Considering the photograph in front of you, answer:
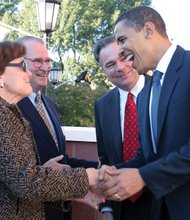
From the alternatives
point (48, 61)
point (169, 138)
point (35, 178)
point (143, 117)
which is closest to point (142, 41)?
point (143, 117)

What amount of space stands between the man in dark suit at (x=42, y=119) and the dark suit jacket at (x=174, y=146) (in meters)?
1.11

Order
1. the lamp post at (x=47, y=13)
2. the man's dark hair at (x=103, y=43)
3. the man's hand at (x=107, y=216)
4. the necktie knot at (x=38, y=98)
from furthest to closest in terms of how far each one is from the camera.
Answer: the lamp post at (x=47, y=13) → the man's dark hair at (x=103, y=43) → the necktie knot at (x=38, y=98) → the man's hand at (x=107, y=216)

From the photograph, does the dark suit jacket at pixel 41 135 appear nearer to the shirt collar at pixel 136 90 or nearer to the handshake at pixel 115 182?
the handshake at pixel 115 182

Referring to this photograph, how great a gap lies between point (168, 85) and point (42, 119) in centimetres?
132

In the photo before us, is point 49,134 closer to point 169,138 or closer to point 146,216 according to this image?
point 146,216

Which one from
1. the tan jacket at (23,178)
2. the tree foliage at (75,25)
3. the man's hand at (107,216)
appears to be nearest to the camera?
the tan jacket at (23,178)

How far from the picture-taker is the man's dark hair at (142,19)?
2486mm


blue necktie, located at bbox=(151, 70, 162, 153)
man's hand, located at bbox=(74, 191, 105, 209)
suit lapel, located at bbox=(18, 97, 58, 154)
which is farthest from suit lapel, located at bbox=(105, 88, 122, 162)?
blue necktie, located at bbox=(151, 70, 162, 153)

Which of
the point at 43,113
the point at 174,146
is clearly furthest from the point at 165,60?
the point at 43,113

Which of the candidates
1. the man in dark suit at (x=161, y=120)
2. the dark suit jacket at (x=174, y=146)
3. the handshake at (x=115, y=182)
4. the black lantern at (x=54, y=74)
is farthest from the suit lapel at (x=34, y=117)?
the black lantern at (x=54, y=74)

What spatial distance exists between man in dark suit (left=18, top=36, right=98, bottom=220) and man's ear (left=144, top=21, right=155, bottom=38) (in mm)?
1185

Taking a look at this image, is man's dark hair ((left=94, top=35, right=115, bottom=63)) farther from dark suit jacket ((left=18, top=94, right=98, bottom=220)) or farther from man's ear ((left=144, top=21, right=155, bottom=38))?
man's ear ((left=144, top=21, right=155, bottom=38))

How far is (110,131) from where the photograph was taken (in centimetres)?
332

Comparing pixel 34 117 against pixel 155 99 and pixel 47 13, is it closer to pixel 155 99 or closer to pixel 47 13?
pixel 155 99
